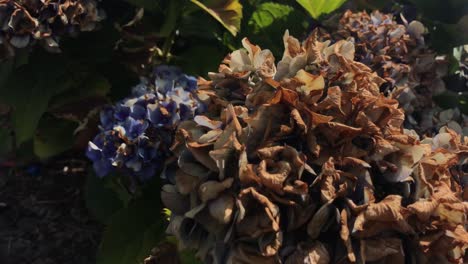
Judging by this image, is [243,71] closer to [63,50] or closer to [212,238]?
[212,238]

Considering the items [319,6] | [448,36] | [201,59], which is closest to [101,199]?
[201,59]

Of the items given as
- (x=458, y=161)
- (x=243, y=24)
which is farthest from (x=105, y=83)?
(x=458, y=161)

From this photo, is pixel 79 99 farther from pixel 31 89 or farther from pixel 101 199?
pixel 101 199

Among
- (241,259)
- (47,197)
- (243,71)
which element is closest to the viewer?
(241,259)

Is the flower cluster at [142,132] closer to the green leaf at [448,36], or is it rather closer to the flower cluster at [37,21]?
the flower cluster at [37,21]

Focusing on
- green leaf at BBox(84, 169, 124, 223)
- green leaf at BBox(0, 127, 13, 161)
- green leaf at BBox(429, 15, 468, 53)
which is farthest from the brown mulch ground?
green leaf at BBox(429, 15, 468, 53)

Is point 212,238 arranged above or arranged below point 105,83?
above
